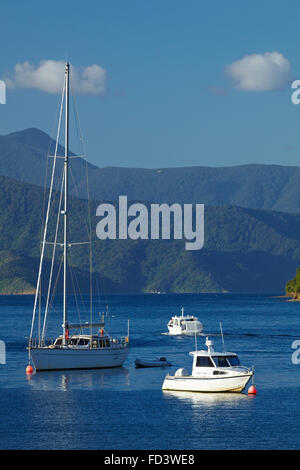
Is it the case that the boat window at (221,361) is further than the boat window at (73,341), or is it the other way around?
the boat window at (73,341)

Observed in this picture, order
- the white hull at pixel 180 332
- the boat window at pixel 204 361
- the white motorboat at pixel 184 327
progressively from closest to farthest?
the boat window at pixel 204 361, the white hull at pixel 180 332, the white motorboat at pixel 184 327

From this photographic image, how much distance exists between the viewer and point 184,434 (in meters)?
53.5

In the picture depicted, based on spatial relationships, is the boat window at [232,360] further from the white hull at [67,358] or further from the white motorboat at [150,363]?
the white motorboat at [150,363]

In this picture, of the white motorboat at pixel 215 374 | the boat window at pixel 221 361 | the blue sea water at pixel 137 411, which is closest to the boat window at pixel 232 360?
the white motorboat at pixel 215 374

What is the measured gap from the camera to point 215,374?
66688mm

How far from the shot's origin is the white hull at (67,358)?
7806 centimetres

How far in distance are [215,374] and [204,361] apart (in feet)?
4.29

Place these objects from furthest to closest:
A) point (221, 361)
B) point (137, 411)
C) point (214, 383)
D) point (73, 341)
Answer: point (73, 341)
point (221, 361)
point (214, 383)
point (137, 411)

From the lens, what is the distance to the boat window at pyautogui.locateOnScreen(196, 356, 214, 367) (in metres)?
66.2

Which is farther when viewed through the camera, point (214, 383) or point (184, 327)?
point (184, 327)

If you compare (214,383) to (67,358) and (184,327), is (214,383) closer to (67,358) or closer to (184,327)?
(67,358)

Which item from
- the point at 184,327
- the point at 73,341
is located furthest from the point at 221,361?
the point at 184,327
